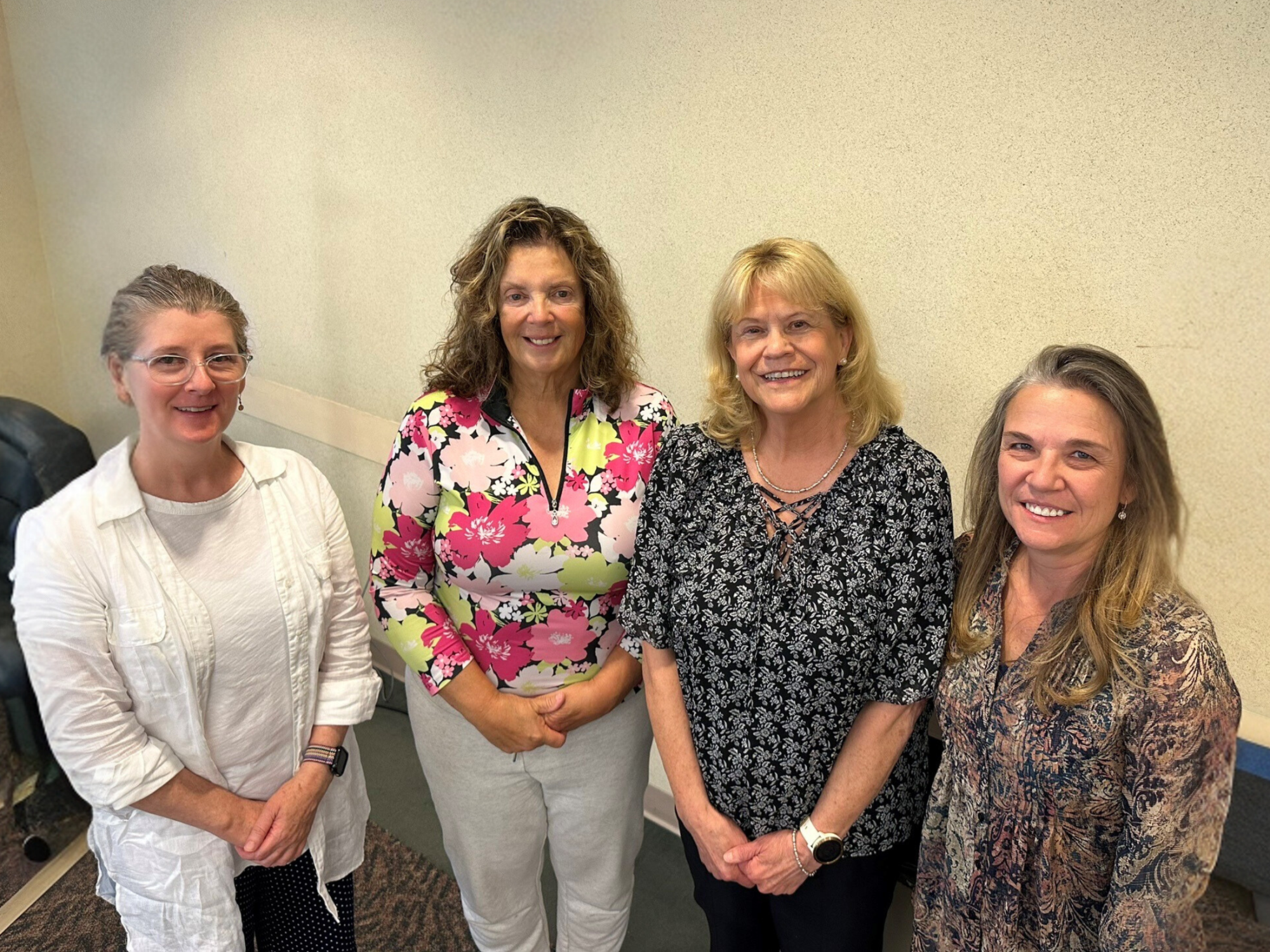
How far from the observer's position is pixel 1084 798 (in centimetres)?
119

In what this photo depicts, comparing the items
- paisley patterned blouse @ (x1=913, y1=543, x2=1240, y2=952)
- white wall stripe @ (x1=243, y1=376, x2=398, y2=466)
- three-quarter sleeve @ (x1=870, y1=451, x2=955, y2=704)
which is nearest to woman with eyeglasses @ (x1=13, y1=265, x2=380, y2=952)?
three-quarter sleeve @ (x1=870, y1=451, x2=955, y2=704)

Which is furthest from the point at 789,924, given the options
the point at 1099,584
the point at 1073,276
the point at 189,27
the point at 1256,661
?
the point at 189,27

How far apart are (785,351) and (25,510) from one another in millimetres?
2368

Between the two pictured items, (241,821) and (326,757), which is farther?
(326,757)

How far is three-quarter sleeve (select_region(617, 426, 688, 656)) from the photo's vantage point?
149 cm

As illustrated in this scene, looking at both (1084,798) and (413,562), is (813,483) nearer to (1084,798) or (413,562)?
(1084,798)

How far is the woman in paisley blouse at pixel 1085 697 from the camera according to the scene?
1.12 m

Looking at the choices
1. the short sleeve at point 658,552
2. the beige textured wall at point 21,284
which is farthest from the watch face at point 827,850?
the beige textured wall at point 21,284

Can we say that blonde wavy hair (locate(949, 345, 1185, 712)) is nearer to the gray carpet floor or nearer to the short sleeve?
the short sleeve

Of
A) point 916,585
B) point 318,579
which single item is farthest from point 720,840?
point 318,579

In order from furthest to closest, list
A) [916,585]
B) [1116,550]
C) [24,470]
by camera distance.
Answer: [24,470], [916,585], [1116,550]

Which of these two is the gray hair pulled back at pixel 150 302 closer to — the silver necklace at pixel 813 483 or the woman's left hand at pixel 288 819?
the woman's left hand at pixel 288 819

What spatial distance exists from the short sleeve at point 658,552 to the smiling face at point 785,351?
0.67 ft

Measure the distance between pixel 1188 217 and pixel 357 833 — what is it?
72.0 inches
